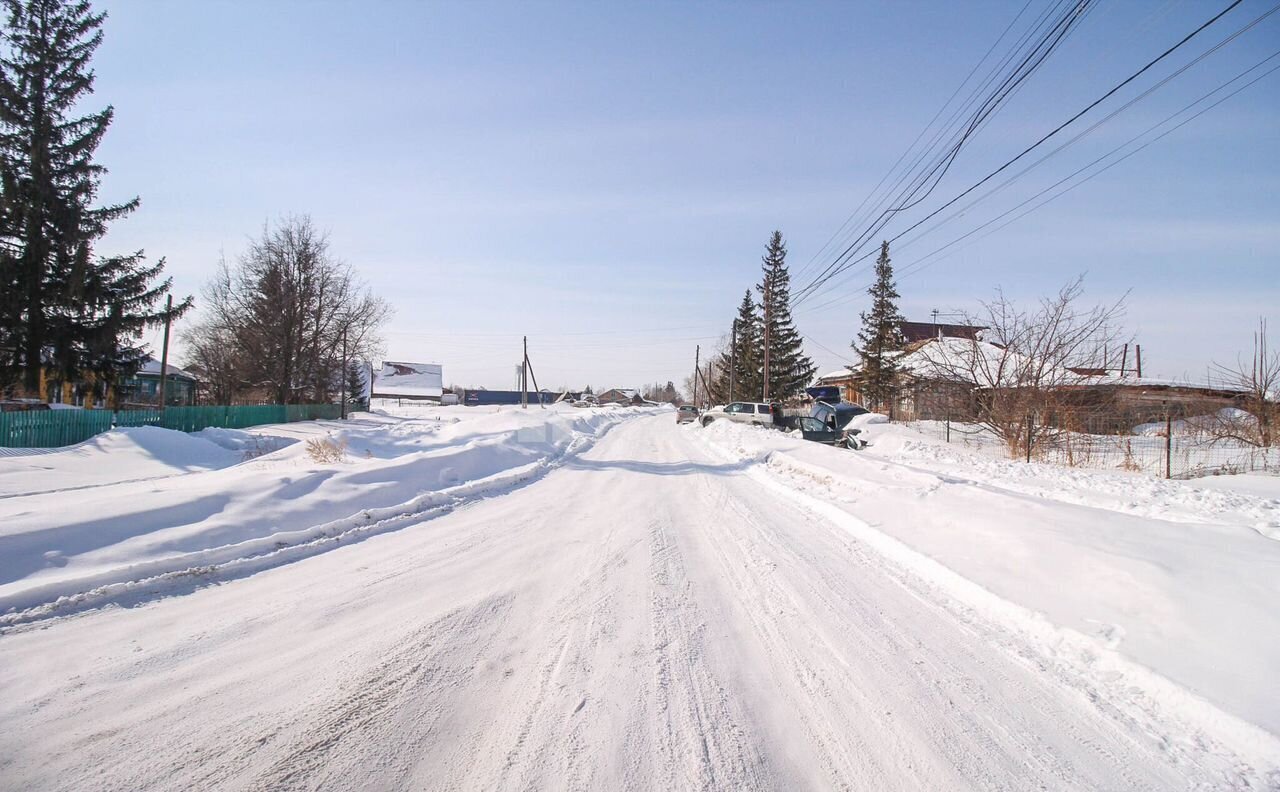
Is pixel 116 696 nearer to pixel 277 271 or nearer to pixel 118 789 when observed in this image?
pixel 118 789

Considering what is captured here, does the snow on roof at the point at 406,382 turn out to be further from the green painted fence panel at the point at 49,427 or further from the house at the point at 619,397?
the green painted fence panel at the point at 49,427

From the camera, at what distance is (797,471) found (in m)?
14.4

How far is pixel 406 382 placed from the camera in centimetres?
9450

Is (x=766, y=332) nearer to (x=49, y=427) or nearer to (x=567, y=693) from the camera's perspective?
(x=49, y=427)

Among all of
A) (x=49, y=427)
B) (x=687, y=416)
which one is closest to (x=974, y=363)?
(x=687, y=416)

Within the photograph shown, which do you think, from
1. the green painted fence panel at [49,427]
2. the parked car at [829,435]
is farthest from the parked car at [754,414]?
the green painted fence panel at [49,427]

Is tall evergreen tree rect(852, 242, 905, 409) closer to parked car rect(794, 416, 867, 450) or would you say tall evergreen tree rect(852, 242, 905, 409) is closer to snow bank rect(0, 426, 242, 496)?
parked car rect(794, 416, 867, 450)

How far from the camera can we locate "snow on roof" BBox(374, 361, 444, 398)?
9338 centimetres

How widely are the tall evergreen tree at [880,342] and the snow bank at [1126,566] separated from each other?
104 feet

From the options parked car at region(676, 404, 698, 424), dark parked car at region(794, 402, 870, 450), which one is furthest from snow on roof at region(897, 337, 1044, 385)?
parked car at region(676, 404, 698, 424)

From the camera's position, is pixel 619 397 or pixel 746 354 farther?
pixel 619 397

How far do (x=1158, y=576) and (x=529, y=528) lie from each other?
6.88 meters

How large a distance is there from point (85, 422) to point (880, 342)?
41978mm

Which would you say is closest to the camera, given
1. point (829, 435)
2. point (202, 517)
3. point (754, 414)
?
point (202, 517)
